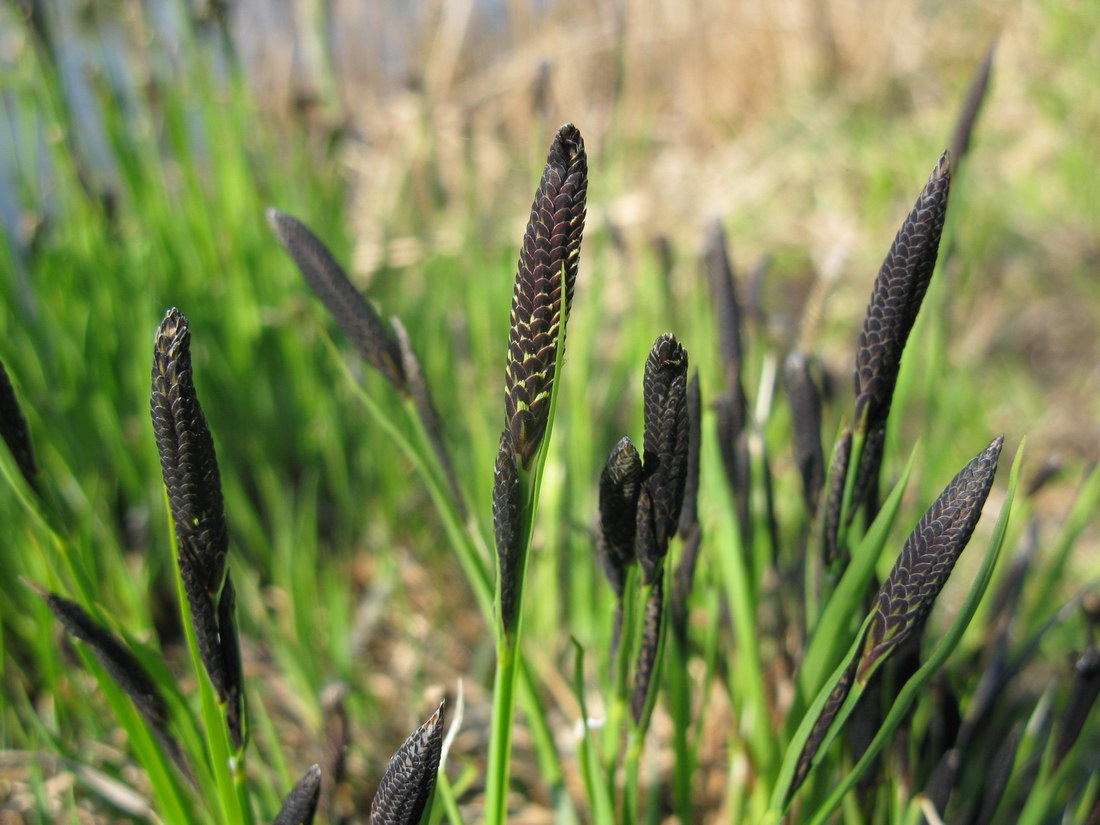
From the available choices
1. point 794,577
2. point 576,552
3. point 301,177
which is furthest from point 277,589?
point 794,577

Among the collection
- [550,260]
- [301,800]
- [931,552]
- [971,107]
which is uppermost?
[971,107]

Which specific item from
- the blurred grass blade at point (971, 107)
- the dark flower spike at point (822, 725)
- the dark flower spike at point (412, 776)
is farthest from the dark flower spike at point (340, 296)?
the blurred grass blade at point (971, 107)

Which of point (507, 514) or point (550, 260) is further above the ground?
point (550, 260)

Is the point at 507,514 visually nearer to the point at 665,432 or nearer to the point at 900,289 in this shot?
the point at 665,432

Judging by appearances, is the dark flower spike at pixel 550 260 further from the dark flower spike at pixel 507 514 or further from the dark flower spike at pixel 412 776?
the dark flower spike at pixel 412 776

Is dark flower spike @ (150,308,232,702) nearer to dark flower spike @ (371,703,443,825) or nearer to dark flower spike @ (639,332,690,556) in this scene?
dark flower spike @ (371,703,443,825)

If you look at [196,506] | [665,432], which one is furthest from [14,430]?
[665,432]

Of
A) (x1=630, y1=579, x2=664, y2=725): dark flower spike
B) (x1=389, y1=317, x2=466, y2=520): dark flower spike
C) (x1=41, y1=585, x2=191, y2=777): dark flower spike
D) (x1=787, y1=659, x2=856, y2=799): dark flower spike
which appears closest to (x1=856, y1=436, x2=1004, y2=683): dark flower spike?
(x1=787, y1=659, x2=856, y2=799): dark flower spike
